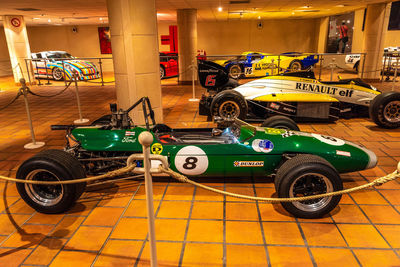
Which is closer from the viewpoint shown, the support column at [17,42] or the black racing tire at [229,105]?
the black racing tire at [229,105]

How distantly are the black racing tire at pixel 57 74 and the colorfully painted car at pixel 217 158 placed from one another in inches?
473

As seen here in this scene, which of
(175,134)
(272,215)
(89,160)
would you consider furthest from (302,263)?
(89,160)

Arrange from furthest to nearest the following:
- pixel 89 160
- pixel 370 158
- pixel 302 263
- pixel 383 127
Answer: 1. pixel 383 127
2. pixel 89 160
3. pixel 370 158
4. pixel 302 263

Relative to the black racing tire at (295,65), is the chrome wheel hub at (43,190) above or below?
below

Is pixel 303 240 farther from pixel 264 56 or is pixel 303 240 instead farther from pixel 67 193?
pixel 264 56

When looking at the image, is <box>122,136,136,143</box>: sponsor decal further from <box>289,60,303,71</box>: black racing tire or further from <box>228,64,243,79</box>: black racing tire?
<box>289,60,303,71</box>: black racing tire

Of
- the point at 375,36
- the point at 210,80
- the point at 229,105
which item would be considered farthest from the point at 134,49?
the point at 375,36

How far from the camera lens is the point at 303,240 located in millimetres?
2764

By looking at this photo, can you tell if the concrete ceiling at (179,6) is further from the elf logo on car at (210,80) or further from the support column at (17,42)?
the elf logo on car at (210,80)

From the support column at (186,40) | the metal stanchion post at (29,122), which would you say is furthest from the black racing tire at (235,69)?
the metal stanchion post at (29,122)

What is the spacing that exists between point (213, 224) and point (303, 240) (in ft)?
2.84

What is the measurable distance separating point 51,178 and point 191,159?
5.22 feet

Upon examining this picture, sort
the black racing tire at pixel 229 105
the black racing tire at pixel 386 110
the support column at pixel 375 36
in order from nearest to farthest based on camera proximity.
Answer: the black racing tire at pixel 386 110
the black racing tire at pixel 229 105
the support column at pixel 375 36

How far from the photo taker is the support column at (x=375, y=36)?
458 inches
